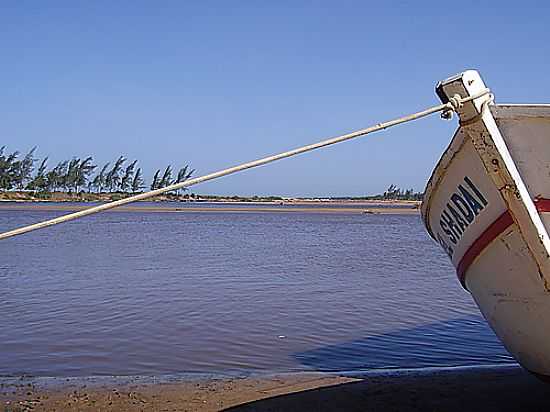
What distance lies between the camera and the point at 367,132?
356 cm

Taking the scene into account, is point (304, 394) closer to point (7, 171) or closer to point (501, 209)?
point (501, 209)

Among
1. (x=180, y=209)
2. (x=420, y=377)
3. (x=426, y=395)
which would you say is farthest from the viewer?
(x=180, y=209)

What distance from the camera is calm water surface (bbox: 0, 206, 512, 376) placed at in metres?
7.36

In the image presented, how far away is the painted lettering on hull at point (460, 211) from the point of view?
4023 mm

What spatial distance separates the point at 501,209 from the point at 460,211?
0.50 meters

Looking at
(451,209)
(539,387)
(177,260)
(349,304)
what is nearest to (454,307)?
(349,304)

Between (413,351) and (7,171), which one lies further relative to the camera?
(7,171)

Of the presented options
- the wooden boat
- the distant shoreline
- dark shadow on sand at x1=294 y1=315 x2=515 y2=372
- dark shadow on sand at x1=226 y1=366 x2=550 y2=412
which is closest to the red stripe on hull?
the wooden boat

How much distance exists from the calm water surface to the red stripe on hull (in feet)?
9.38

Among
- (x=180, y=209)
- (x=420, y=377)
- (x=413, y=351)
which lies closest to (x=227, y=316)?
(x=413, y=351)

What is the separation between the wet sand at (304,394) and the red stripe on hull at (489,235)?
1503 millimetres

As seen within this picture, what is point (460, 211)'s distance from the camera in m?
4.31

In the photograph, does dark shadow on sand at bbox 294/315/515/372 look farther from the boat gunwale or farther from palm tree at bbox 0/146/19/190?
palm tree at bbox 0/146/19/190

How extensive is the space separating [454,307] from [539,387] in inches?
207
